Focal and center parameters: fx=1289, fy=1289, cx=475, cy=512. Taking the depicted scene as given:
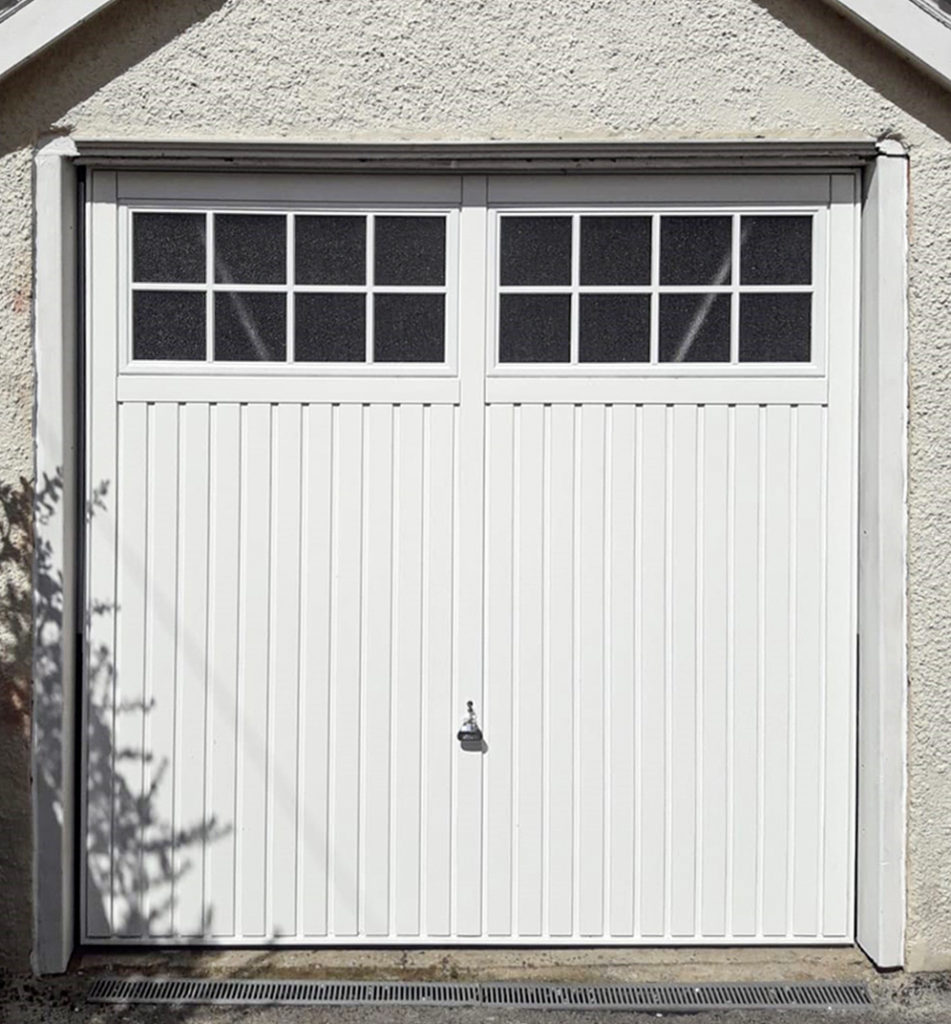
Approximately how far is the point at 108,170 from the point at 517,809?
9.24ft

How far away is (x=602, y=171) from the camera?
4.76 meters

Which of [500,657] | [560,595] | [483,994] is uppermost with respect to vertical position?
[560,595]

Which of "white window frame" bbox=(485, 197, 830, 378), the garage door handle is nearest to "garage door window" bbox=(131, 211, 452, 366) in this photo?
"white window frame" bbox=(485, 197, 830, 378)

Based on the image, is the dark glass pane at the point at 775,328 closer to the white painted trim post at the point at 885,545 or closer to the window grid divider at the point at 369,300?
A: the white painted trim post at the point at 885,545

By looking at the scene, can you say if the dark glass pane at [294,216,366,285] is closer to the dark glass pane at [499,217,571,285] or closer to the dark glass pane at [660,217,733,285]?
the dark glass pane at [499,217,571,285]

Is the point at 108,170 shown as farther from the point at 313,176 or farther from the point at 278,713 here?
the point at 278,713

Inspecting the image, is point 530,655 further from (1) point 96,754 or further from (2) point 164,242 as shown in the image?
(2) point 164,242

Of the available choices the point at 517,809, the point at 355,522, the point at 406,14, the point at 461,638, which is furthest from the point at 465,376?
the point at 517,809

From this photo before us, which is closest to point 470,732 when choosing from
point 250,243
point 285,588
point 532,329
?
point 285,588

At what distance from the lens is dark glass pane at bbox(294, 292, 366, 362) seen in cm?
482

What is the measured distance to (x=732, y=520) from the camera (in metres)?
4.81

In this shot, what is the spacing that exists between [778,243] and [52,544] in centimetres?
289

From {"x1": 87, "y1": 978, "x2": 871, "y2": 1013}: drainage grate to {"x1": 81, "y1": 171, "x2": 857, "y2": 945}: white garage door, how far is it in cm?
42

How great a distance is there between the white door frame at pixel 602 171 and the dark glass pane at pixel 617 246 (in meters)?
0.20
